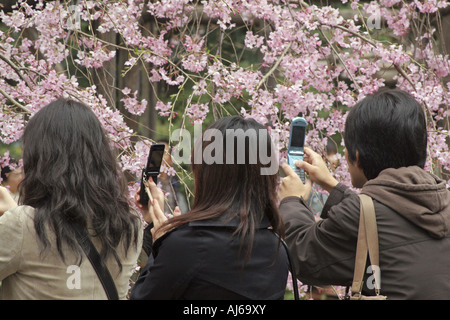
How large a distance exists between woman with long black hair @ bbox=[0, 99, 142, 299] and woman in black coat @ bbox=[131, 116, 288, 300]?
12cm

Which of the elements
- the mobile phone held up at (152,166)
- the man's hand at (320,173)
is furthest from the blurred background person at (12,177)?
the man's hand at (320,173)

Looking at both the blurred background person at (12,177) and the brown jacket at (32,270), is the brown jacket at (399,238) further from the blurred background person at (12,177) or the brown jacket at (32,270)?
the blurred background person at (12,177)

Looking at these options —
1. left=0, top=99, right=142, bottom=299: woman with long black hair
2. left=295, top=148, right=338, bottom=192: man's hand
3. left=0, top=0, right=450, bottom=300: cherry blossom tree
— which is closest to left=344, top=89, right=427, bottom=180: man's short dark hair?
left=295, top=148, right=338, bottom=192: man's hand

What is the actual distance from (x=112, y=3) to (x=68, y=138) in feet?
7.11

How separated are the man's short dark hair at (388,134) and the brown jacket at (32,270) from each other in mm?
922

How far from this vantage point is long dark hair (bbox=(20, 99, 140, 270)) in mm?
1623

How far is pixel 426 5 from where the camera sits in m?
3.93

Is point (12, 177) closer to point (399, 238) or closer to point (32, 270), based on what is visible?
point (32, 270)

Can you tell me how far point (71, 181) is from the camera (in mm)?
1659

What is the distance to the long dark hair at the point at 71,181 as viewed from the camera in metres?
1.62

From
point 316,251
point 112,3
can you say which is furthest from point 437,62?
point 316,251

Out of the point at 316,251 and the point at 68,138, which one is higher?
the point at 68,138

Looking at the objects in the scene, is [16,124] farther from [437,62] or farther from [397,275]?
[437,62]

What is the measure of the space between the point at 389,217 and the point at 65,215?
94 cm
